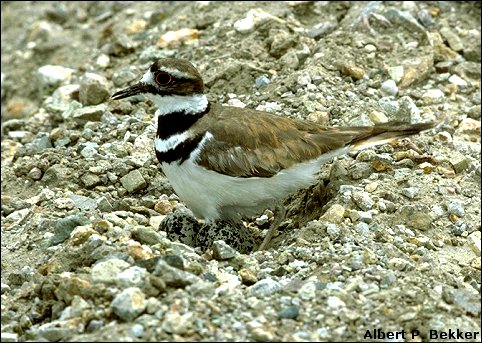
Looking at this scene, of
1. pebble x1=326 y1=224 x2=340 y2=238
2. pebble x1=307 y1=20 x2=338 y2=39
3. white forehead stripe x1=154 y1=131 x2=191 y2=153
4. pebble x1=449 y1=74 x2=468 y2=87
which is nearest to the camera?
pebble x1=326 y1=224 x2=340 y2=238

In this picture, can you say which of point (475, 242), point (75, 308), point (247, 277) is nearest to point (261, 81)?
point (475, 242)

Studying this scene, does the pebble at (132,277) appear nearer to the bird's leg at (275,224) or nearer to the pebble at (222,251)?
the pebble at (222,251)

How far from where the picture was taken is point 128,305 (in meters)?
4.39

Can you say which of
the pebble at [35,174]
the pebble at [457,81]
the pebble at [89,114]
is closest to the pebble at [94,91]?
the pebble at [89,114]

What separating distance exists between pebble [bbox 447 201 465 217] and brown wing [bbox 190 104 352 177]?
793mm

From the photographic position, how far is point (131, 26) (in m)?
9.40

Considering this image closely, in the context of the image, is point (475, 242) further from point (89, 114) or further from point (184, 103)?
point (89, 114)

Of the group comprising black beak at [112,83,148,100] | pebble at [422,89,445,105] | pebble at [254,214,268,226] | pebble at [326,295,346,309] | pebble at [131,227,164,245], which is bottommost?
pebble at [254,214,268,226]

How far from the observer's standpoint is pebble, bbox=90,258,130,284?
462 cm

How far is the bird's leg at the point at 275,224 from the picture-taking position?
19.2 ft

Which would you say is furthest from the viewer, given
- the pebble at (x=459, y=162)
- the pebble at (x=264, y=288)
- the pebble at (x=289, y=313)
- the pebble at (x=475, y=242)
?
the pebble at (x=459, y=162)

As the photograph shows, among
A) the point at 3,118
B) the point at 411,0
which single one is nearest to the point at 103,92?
the point at 3,118

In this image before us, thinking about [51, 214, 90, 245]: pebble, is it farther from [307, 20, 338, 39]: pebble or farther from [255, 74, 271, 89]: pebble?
[307, 20, 338, 39]: pebble

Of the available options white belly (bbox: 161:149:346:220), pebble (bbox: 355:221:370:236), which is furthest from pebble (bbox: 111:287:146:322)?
pebble (bbox: 355:221:370:236)
